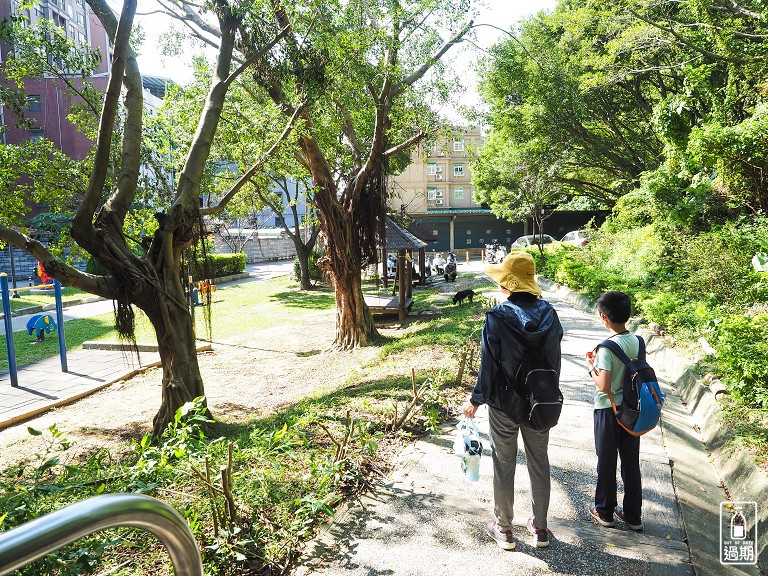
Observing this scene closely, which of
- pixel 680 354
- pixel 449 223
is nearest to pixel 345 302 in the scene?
pixel 680 354

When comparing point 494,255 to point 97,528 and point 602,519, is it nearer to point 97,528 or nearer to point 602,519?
point 602,519

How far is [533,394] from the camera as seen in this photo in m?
2.95

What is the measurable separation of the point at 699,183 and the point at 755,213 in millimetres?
1590

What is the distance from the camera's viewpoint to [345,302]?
11.4m

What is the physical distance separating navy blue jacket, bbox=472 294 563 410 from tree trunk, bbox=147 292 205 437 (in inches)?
188

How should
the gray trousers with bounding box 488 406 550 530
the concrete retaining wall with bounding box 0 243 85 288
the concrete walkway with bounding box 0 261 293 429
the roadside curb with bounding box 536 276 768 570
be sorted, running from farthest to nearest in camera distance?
the concrete retaining wall with bounding box 0 243 85 288 < the concrete walkway with bounding box 0 261 293 429 < the roadside curb with bounding box 536 276 768 570 < the gray trousers with bounding box 488 406 550 530

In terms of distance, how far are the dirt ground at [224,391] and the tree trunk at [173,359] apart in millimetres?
685

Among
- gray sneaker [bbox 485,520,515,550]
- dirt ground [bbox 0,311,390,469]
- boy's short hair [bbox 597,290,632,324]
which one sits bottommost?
dirt ground [bbox 0,311,390,469]

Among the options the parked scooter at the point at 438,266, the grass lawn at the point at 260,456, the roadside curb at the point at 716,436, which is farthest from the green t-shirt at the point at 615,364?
the parked scooter at the point at 438,266

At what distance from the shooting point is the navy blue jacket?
296 centimetres

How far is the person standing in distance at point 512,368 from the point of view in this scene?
2979 millimetres

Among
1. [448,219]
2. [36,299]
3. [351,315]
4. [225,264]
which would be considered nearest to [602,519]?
[351,315]

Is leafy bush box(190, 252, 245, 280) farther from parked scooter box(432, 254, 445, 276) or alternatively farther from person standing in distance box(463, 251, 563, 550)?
person standing in distance box(463, 251, 563, 550)

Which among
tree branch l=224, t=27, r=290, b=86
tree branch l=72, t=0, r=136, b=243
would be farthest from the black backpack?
tree branch l=224, t=27, r=290, b=86
